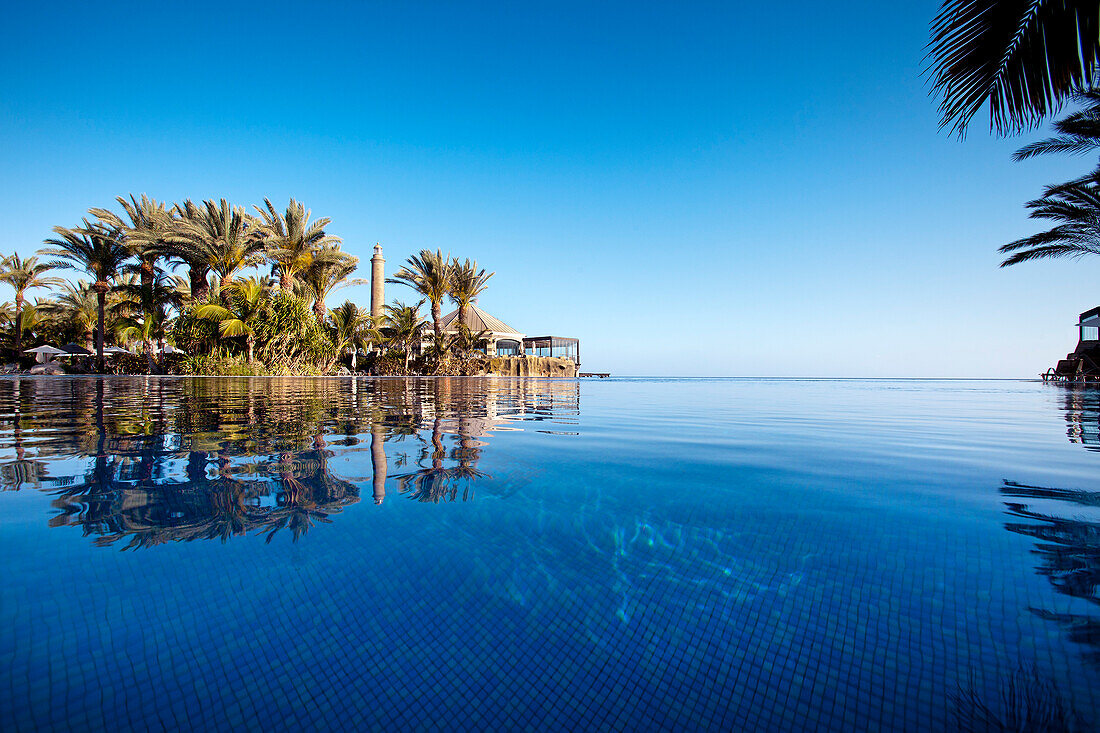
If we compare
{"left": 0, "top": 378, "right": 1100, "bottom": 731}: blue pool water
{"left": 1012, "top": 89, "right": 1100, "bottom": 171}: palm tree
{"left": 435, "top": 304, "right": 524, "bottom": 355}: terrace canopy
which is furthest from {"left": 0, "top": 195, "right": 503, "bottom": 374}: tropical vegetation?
{"left": 1012, "top": 89, "right": 1100, "bottom": 171}: palm tree

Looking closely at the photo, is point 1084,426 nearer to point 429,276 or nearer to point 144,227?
point 429,276

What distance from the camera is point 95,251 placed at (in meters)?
22.7

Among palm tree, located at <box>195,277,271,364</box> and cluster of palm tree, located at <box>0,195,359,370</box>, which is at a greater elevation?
cluster of palm tree, located at <box>0,195,359,370</box>

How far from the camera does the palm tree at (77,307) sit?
3212cm

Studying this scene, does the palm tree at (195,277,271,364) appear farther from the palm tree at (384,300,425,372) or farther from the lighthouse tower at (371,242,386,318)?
the lighthouse tower at (371,242,386,318)

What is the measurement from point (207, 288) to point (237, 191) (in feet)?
17.7

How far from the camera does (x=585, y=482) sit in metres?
2.93

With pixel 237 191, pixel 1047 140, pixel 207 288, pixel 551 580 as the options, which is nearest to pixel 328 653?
pixel 551 580

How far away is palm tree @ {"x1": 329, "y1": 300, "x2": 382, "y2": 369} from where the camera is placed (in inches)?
946

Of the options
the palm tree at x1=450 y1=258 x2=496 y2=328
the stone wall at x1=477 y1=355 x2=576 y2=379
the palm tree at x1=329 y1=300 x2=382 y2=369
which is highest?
the palm tree at x1=450 y1=258 x2=496 y2=328

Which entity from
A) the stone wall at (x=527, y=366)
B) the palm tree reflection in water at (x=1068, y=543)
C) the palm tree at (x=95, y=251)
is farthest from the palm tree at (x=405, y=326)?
the palm tree reflection in water at (x=1068, y=543)

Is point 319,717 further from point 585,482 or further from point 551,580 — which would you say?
point 585,482

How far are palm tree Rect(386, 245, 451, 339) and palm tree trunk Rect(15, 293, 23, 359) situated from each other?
21.9 meters

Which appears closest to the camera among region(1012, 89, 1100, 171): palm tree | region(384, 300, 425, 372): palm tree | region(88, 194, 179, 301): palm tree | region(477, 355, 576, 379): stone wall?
region(1012, 89, 1100, 171): palm tree
